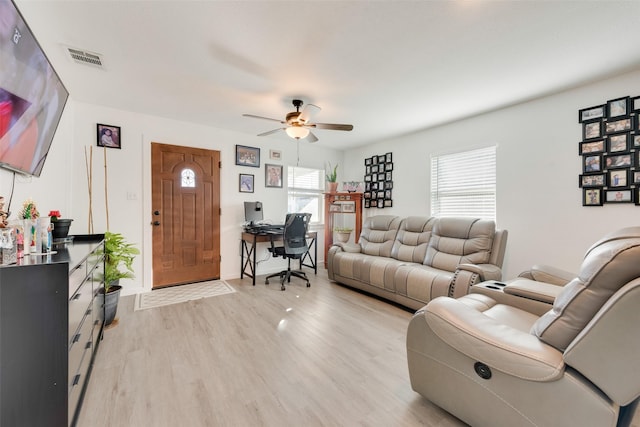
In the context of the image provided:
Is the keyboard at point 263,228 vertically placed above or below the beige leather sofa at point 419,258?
above

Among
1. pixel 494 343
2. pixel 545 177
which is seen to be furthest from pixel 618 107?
pixel 494 343

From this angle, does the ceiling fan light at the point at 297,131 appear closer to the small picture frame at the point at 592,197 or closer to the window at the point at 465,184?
the window at the point at 465,184

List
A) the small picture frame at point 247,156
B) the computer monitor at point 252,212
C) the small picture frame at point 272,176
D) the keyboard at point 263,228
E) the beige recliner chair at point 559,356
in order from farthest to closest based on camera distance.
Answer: the small picture frame at point 272,176, the small picture frame at point 247,156, the computer monitor at point 252,212, the keyboard at point 263,228, the beige recliner chair at point 559,356

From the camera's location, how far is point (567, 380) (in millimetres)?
989

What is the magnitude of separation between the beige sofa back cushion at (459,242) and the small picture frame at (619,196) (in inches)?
37.1

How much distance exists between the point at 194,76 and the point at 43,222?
1699mm

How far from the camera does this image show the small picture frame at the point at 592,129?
2.49 m

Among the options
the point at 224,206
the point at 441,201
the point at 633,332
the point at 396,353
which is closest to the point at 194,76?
the point at 224,206

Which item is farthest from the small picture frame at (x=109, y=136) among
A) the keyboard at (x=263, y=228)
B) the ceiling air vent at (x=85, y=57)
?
the keyboard at (x=263, y=228)

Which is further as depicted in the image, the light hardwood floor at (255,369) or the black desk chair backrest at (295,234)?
the black desk chair backrest at (295,234)

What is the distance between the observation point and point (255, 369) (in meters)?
1.85

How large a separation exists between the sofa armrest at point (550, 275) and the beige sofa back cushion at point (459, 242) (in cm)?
63

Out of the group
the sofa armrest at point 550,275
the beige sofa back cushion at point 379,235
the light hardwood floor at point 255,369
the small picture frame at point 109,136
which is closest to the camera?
the light hardwood floor at point 255,369

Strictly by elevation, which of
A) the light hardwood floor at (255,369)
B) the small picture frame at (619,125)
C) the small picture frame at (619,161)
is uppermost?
the small picture frame at (619,125)
